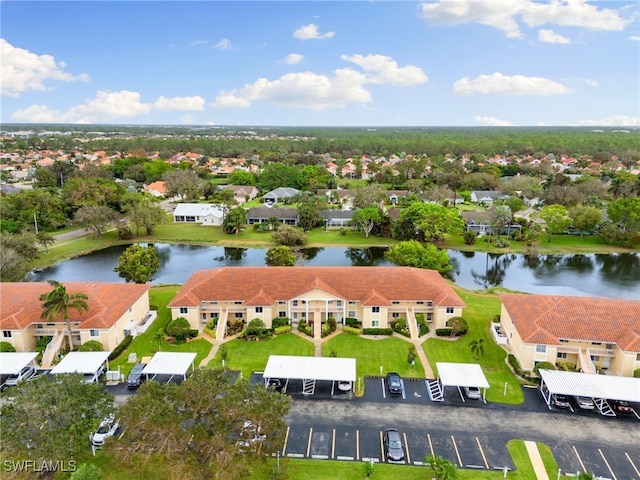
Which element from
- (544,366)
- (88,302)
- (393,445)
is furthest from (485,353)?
(88,302)

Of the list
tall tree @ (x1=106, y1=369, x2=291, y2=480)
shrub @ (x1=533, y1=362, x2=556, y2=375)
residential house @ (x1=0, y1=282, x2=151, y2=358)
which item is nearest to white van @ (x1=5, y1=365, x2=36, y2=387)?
residential house @ (x1=0, y1=282, x2=151, y2=358)

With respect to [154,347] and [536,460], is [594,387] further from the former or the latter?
[154,347]

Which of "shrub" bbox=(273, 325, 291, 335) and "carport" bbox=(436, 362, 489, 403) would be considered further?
"shrub" bbox=(273, 325, 291, 335)

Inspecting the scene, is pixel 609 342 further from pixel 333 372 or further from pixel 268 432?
pixel 268 432

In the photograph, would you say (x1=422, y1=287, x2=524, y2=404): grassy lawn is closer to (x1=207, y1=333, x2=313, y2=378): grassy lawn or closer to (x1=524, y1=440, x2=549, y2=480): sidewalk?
(x1=524, y1=440, x2=549, y2=480): sidewalk

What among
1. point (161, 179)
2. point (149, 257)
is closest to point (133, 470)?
point (149, 257)

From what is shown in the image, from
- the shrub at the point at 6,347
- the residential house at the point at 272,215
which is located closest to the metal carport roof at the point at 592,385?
the shrub at the point at 6,347

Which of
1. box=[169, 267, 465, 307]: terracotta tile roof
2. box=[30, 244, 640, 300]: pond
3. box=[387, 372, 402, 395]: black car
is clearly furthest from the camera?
box=[30, 244, 640, 300]: pond
